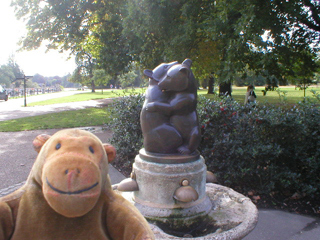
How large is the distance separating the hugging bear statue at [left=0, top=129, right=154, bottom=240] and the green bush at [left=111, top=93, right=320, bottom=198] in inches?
150

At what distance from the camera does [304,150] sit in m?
5.12

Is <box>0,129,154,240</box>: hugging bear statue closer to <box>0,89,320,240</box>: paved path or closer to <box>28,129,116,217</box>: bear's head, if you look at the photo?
<box>28,129,116,217</box>: bear's head

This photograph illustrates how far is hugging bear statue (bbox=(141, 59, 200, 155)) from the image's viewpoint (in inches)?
143

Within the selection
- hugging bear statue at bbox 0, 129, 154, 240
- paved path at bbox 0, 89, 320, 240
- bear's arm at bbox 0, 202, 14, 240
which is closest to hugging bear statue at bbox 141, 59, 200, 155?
paved path at bbox 0, 89, 320, 240

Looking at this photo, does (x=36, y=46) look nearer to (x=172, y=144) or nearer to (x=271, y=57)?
(x=271, y=57)

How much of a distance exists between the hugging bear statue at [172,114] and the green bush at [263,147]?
1.82 metres

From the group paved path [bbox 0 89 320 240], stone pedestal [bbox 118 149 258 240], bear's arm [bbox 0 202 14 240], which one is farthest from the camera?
paved path [bbox 0 89 320 240]

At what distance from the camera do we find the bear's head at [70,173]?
1440mm

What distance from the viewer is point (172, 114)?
3.70 metres

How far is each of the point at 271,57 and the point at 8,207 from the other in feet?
A: 33.0

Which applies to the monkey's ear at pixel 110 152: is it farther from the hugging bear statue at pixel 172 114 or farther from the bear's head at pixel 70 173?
the hugging bear statue at pixel 172 114

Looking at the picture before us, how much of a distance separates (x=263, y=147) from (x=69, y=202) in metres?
4.31

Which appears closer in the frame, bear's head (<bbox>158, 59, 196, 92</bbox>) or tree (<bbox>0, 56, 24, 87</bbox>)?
bear's head (<bbox>158, 59, 196, 92</bbox>)

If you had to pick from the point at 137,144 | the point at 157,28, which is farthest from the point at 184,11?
the point at 137,144
